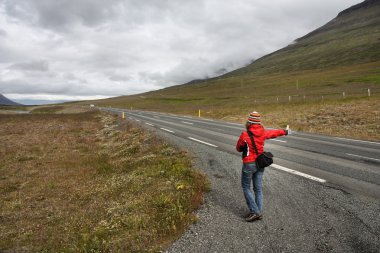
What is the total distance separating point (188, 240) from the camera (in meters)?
5.75

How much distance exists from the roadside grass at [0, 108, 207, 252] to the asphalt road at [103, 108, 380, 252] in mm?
635

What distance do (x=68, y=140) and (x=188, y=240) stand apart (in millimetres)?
20943

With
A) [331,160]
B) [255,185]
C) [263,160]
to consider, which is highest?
[263,160]

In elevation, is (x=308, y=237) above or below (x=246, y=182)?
below

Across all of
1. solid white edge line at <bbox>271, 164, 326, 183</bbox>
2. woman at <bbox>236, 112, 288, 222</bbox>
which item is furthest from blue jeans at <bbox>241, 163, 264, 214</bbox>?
solid white edge line at <bbox>271, 164, 326, 183</bbox>

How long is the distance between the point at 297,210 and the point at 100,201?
568 cm

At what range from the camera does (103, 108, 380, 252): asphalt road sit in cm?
543

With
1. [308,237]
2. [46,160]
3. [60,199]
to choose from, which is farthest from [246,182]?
[46,160]

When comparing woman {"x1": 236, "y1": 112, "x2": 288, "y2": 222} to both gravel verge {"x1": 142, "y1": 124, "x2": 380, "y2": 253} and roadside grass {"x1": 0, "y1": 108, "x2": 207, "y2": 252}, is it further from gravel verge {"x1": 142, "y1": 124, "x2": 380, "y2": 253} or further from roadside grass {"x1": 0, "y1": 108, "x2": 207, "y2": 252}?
roadside grass {"x1": 0, "y1": 108, "x2": 207, "y2": 252}

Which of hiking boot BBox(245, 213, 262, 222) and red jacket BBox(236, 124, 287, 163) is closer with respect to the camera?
hiking boot BBox(245, 213, 262, 222)

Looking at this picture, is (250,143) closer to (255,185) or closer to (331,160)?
(255,185)

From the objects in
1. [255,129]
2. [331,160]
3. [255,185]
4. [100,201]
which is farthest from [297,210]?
[331,160]

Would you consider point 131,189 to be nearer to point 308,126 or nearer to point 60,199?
point 60,199

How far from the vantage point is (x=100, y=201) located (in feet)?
29.8
